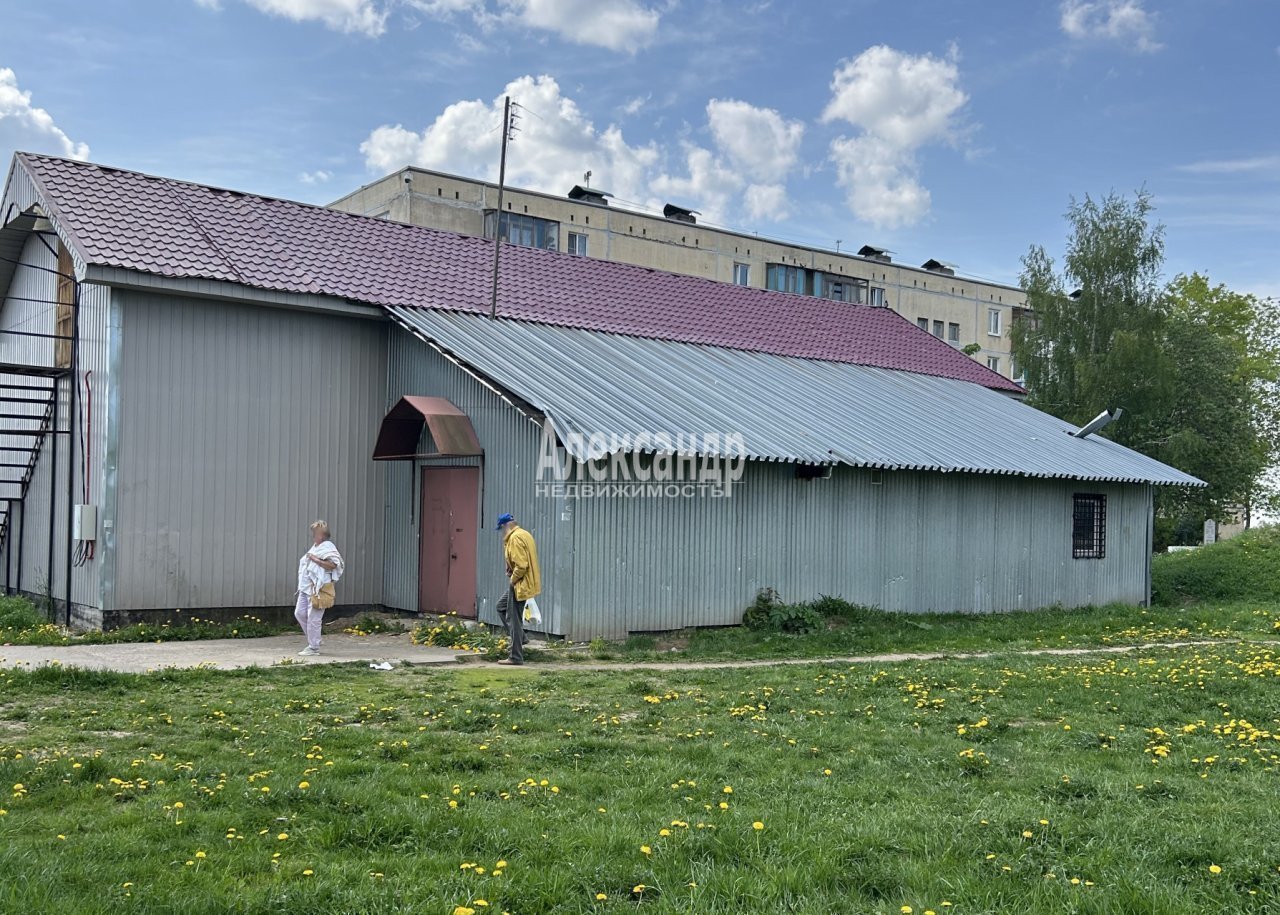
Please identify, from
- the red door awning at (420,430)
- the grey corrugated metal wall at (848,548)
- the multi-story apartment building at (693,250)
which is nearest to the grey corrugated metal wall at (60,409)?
the red door awning at (420,430)

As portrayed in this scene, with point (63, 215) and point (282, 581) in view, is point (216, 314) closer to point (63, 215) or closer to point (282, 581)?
point (63, 215)

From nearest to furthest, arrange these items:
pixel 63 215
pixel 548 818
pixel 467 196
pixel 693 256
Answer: pixel 548 818, pixel 63 215, pixel 467 196, pixel 693 256

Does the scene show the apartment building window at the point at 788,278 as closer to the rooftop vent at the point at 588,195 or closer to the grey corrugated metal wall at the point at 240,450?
the rooftop vent at the point at 588,195

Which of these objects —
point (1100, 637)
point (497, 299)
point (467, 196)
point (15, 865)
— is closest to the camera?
point (15, 865)

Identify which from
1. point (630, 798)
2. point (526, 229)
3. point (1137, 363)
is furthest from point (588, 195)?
point (630, 798)

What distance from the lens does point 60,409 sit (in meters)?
18.2

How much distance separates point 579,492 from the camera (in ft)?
49.3

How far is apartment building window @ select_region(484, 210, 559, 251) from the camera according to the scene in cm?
5016

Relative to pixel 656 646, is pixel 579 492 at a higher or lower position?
higher

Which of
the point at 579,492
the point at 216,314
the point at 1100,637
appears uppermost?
the point at 216,314

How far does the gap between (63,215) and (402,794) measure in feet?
41.7

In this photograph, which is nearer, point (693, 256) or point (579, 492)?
point (579, 492)

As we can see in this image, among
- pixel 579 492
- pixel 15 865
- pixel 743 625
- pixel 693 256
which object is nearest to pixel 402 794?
pixel 15 865

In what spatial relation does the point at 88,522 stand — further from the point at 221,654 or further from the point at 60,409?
the point at 221,654
